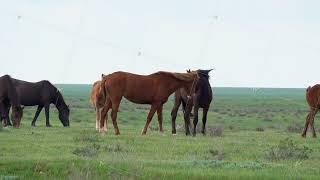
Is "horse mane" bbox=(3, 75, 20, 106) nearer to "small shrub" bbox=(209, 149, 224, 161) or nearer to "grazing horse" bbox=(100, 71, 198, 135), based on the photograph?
"grazing horse" bbox=(100, 71, 198, 135)

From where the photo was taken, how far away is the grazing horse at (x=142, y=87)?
22.0m

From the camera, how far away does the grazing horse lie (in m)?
22.0

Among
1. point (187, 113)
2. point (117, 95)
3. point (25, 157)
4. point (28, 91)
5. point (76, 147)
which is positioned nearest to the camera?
point (25, 157)

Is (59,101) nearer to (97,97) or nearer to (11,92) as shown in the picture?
(11,92)

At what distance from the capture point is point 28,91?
30031 mm

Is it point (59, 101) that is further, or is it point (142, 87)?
point (59, 101)

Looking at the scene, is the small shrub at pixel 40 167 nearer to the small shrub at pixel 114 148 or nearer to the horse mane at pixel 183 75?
the small shrub at pixel 114 148

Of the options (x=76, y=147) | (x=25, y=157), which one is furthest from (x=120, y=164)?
(x=76, y=147)

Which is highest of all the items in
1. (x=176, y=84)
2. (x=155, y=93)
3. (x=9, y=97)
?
(x=176, y=84)

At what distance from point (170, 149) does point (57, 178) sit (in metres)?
4.90

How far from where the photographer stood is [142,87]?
22281mm

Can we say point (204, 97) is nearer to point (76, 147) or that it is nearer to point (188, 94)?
point (188, 94)

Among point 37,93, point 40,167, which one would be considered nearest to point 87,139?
point 40,167

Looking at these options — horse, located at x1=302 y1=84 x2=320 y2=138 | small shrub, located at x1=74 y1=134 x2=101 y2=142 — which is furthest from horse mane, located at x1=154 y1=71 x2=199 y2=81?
horse, located at x1=302 y1=84 x2=320 y2=138
